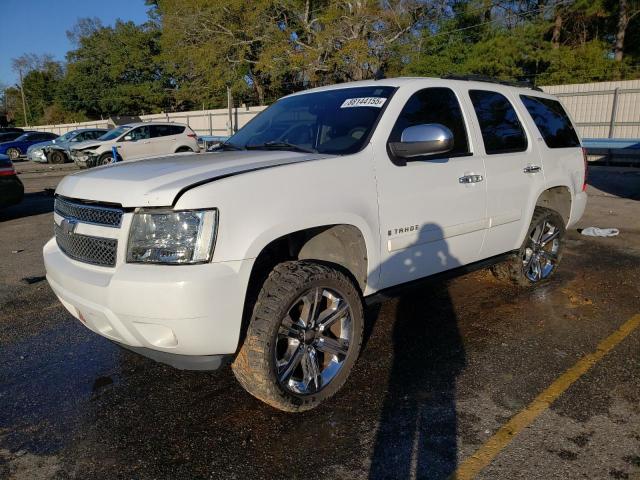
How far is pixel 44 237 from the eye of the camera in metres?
7.98

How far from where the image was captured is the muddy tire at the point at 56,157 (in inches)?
907

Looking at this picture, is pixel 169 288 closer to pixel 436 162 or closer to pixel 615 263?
pixel 436 162

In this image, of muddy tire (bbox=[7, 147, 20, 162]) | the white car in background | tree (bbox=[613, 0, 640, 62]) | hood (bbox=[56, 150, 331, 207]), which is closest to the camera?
hood (bbox=[56, 150, 331, 207])

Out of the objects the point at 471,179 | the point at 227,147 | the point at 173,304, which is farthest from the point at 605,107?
the point at 173,304

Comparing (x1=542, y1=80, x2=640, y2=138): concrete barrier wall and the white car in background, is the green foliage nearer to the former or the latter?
(x1=542, y1=80, x2=640, y2=138): concrete barrier wall

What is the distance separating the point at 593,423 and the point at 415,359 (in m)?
1.16

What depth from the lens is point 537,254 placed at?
5043mm

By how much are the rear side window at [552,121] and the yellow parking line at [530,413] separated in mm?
1937

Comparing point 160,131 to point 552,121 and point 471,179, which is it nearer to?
point 552,121

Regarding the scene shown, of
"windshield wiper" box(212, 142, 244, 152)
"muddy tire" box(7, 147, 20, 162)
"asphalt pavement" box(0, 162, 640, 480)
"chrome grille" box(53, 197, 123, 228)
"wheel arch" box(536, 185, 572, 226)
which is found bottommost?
"muddy tire" box(7, 147, 20, 162)

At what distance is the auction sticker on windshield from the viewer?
137 inches

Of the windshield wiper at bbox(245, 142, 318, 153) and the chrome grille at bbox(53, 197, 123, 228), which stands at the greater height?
the windshield wiper at bbox(245, 142, 318, 153)

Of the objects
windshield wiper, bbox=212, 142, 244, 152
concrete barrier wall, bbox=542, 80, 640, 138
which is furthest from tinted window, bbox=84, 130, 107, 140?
windshield wiper, bbox=212, 142, 244, 152

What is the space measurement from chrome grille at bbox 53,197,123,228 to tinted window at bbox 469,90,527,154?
9.22ft
